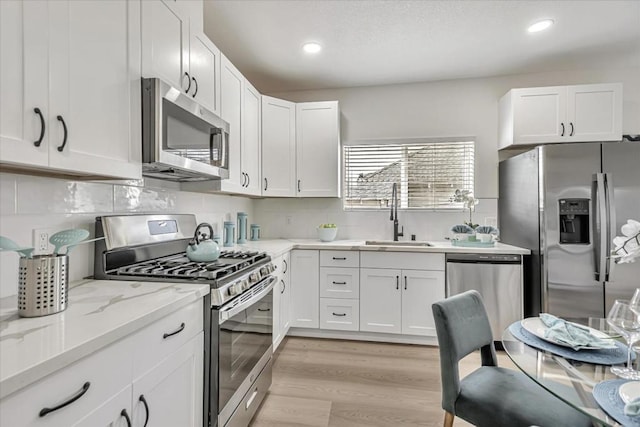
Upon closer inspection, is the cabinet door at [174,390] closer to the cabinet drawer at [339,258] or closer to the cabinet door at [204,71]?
the cabinet door at [204,71]

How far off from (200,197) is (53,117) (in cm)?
157

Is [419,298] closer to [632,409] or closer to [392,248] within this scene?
[392,248]

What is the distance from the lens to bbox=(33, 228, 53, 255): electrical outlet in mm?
1284

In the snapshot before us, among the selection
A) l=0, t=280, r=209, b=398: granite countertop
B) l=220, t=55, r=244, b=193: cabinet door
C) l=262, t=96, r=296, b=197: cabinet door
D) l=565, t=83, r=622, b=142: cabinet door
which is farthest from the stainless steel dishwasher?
Result: l=0, t=280, r=209, b=398: granite countertop

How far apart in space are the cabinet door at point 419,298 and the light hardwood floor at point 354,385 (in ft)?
0.65

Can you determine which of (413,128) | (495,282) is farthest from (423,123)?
(495,282)

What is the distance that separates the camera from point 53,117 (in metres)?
1.05

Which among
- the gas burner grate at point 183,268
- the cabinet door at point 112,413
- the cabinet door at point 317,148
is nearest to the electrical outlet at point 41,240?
the gas burner grate at point 183,268

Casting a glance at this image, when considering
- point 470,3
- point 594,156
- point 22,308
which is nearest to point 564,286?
point 594,156

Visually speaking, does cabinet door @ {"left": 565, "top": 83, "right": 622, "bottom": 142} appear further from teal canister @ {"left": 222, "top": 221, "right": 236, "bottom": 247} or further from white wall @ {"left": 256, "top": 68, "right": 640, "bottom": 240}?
teal canister @ {"left": 222, "top": 221, "right": 236, "bottom": 247}

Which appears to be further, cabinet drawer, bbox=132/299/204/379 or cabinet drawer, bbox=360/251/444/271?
cabinet drawer, bbox=360/251/444/271

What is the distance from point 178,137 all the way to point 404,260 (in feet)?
7.12

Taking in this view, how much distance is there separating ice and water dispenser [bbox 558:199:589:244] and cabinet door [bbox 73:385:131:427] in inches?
118

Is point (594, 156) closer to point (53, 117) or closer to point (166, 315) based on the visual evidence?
point (166, 315)
